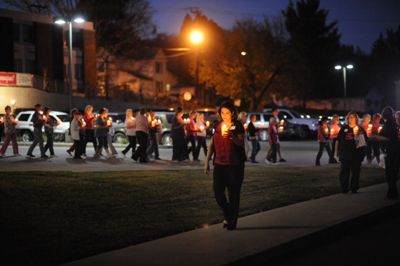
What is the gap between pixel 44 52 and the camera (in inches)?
2005

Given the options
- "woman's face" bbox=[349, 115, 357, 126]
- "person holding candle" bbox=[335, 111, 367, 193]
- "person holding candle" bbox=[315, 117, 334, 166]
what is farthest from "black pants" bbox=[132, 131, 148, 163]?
"woman's face" bbox=[349, 115, 357, 126]

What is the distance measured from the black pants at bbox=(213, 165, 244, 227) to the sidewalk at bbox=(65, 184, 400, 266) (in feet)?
1.12

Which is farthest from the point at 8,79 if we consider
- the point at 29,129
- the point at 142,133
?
the point at 142,133

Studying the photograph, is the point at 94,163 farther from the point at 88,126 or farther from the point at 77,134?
the point at 88,126

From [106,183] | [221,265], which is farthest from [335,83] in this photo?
[221,265]

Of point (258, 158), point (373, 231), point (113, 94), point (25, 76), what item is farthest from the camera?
point (113, 94)

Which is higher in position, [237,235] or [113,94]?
[113,94]

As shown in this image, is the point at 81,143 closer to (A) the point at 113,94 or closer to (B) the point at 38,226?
(B) the point at 38,226

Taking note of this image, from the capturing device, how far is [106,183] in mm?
13523

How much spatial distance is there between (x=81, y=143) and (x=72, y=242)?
1232 cm

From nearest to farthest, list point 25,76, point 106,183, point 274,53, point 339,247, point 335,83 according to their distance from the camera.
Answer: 1. point 339,247
2. point 106,183
3. point 25,76
4. point 274,53
5. point 335,83

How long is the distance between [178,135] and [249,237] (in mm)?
11631

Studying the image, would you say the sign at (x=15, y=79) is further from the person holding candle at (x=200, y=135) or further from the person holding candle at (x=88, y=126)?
the person holding candle at (x=200, y=135)

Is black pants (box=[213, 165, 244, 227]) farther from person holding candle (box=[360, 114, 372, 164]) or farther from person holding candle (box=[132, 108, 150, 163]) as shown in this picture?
person holding candle (box=[360, 114, 372, 164])
